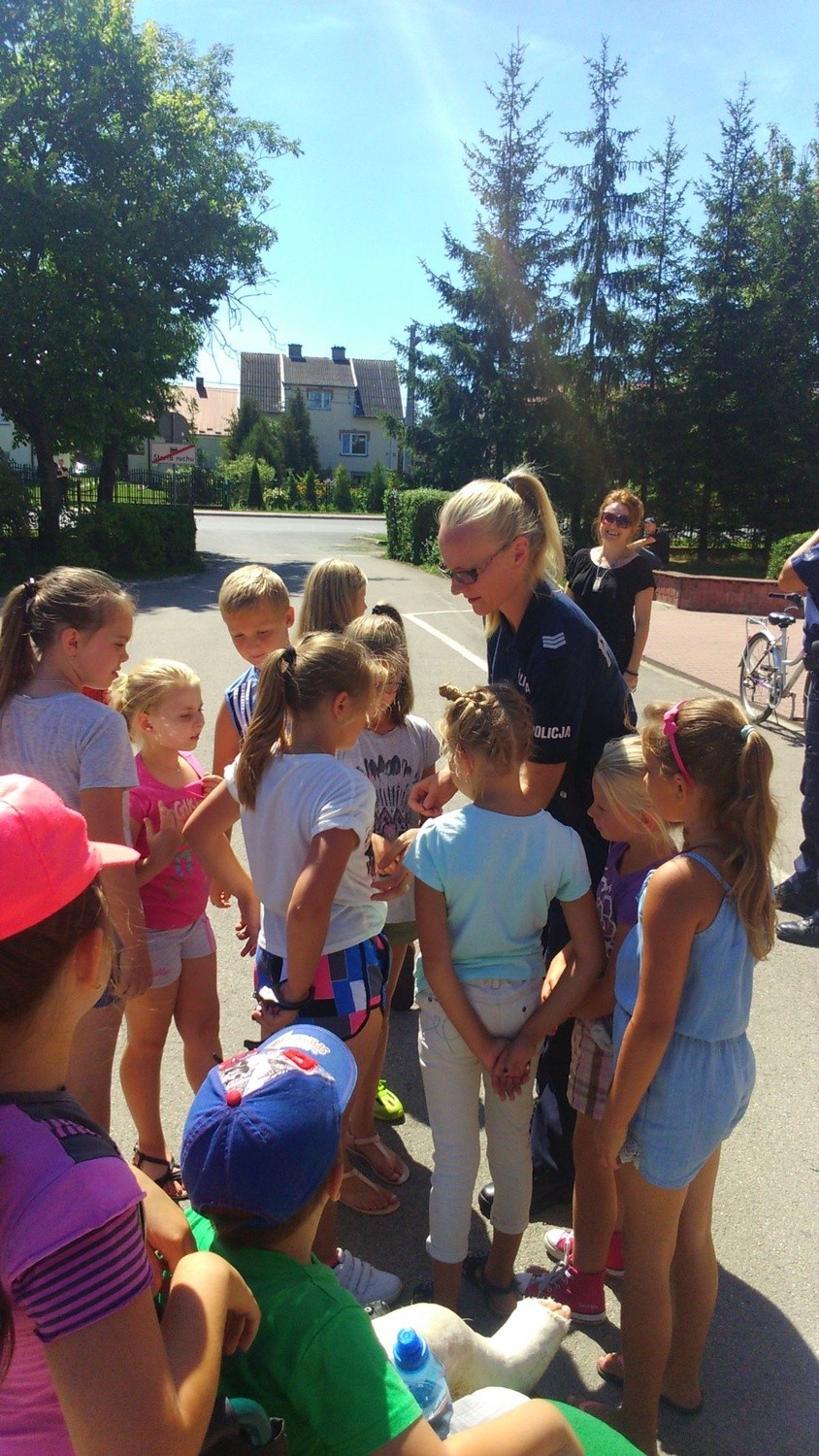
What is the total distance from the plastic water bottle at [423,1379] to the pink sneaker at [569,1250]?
118 centimetres

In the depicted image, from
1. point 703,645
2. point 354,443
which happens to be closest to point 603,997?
point 703,645

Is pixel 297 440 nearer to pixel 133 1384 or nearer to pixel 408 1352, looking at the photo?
pixel 408 1352

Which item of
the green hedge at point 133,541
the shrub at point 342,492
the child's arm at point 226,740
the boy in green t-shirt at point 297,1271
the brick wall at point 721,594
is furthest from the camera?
the shrub at point 342,492

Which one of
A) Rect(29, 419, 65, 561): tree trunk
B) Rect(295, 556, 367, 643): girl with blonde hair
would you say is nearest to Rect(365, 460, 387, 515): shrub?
Rect(29, 419, 65, 561): tree trunk

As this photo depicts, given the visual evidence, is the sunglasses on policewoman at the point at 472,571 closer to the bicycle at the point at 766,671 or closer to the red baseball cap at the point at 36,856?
the red baseball cap at the point at 36,856

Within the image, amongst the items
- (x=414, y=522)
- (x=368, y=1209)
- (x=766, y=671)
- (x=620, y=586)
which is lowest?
(x=368, y=1209)

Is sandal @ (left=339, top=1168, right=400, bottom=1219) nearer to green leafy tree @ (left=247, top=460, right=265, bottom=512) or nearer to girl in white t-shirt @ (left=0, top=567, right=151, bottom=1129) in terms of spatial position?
girl in white t-shirt @ (left=0, top=567, right=151, bottom=1129)

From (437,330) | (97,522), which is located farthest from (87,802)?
(437,330)

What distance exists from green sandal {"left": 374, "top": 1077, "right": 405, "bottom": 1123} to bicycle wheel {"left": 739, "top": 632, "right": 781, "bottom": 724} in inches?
292

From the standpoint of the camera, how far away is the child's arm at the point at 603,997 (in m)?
2.46

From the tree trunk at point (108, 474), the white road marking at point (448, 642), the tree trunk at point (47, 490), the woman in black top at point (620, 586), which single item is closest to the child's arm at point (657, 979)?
the woman in black top at point (620, 586)

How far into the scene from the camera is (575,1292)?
8.39 ft

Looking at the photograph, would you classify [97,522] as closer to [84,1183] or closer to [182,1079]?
[182,1079]

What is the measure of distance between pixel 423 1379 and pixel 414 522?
2514 cm
